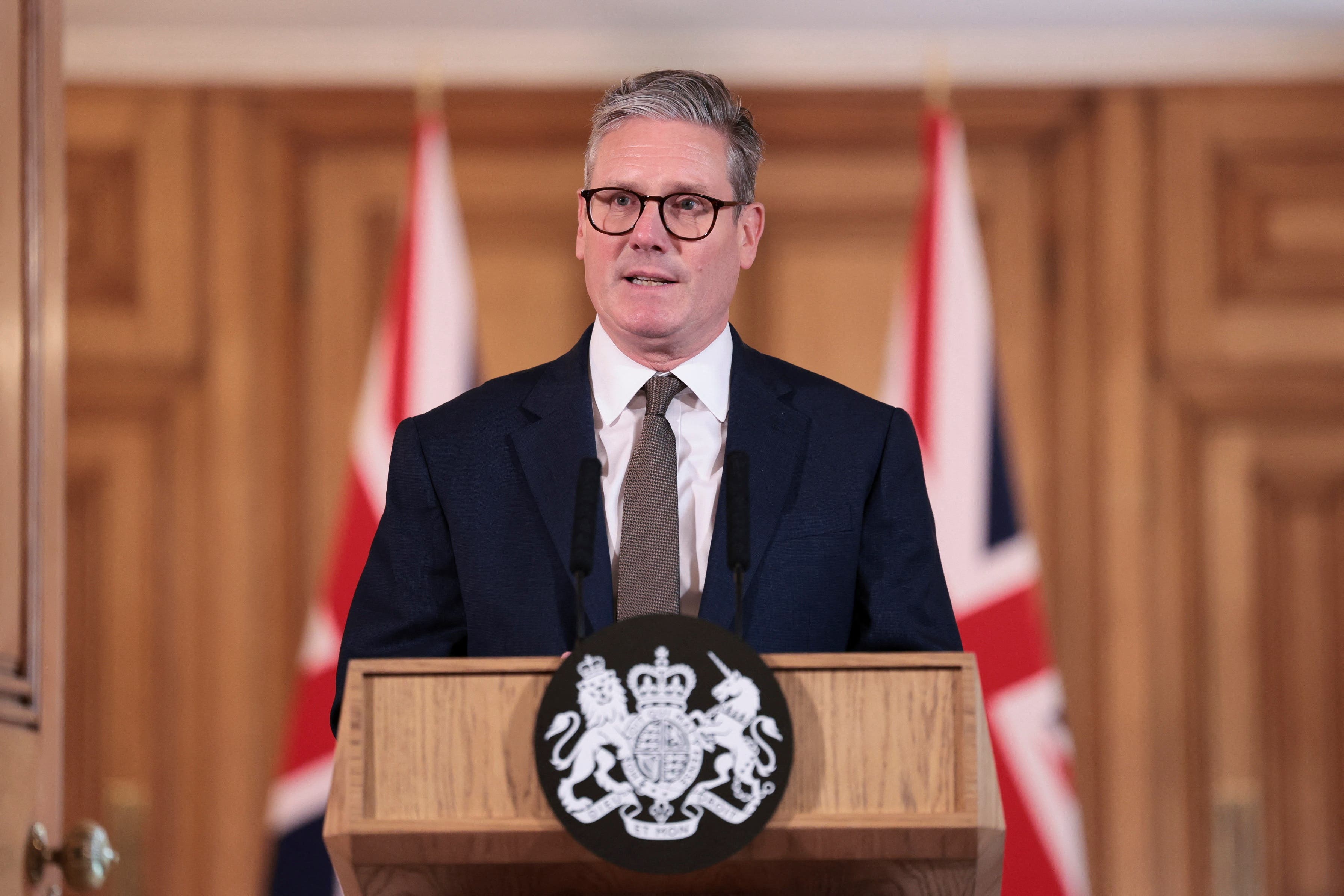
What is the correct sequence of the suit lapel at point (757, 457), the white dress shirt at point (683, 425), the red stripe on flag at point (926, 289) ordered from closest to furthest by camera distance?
1. the suit lapel at point (757, 457)
2. the white dress shirt at point (683, 425)
3. the red stripe on flag at point (926, 289)

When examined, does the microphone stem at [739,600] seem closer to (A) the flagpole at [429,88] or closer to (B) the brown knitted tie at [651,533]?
(B) the brown knitted tie at [651,533]

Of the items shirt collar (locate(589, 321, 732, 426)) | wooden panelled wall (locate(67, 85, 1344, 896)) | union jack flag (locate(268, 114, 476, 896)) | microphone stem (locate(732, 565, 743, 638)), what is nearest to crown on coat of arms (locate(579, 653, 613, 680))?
microphone stem (locate(732, 565, 743, 638))

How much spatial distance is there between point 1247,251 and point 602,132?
245 centimetres

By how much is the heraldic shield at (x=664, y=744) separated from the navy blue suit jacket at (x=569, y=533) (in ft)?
1.38

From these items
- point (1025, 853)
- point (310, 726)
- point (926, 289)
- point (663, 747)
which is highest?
point (926, 289)

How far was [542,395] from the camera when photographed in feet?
5.48

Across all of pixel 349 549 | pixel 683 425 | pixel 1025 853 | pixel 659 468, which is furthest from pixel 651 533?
pixel 1025 853

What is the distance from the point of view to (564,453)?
5.22ft

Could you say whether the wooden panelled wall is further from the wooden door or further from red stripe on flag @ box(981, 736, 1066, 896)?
the wooden door

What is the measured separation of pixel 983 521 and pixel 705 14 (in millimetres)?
1333

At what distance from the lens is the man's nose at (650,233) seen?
5.28ft

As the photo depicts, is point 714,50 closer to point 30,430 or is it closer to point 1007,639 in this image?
point 1007,639

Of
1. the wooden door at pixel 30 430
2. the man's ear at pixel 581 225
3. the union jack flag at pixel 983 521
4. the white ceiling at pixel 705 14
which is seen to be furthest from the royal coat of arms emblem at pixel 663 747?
the white ceiling at pixel 705 14

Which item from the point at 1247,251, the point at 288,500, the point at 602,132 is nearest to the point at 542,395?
the point at 602,132
